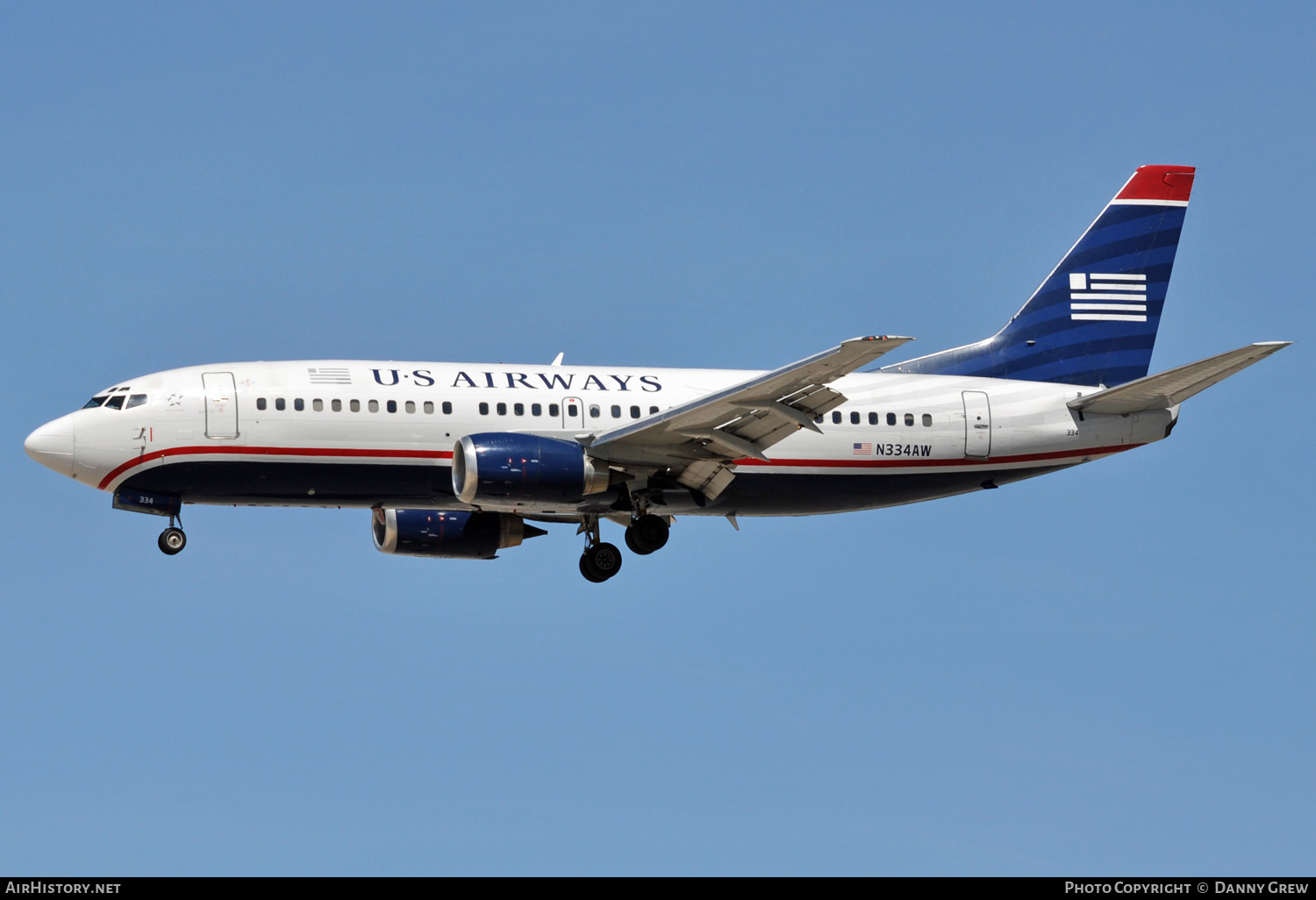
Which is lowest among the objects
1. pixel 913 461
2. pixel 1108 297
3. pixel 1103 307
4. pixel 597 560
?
pixel 597 560

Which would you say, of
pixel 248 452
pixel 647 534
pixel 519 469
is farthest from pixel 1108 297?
pixel 248 452

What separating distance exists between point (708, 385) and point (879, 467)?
4.40 meters

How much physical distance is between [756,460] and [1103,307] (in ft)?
35.3

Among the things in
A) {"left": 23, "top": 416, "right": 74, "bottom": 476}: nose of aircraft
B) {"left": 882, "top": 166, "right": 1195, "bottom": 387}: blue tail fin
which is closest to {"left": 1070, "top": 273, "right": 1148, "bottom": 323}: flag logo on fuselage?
{"left": 882, "top": 166, "right": 1195, "bottom": 387}: blue tail fin

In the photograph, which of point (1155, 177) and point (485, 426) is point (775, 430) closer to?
point (485, 426)

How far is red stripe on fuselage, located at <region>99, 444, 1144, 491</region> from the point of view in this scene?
3938 centimetres

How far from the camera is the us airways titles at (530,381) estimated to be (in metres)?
40.6

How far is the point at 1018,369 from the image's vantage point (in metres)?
45.1

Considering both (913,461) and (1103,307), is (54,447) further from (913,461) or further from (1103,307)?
(1103,307)

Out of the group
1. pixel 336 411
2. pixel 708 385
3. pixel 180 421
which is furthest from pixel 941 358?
pixel 180 421

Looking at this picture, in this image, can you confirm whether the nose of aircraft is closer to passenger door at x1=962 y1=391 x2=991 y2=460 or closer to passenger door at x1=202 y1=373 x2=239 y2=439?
passenger door at x1=202 y1=373 x2=239 y2=439

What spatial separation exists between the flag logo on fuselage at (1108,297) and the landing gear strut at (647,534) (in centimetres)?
1210

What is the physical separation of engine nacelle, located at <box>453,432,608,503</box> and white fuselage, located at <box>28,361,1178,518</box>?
2.13ft

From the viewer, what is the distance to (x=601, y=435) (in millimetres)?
39750
